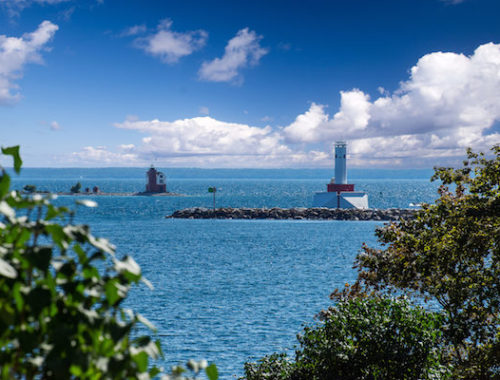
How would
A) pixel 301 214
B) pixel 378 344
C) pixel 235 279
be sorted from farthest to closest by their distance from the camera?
pixel 301 214 < pixel 235 279 < pixel 378 344

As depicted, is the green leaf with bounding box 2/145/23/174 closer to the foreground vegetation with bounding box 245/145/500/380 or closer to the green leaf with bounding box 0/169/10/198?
the green leaf with bounding box 0/169/10/198

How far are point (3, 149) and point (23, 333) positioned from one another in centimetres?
90

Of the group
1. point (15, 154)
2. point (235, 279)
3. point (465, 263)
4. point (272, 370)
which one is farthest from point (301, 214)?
point (15, 154)

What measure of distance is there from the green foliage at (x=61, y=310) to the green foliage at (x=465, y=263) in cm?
988

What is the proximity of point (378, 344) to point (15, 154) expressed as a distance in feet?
34.5

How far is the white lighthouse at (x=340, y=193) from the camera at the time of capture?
11578 cm

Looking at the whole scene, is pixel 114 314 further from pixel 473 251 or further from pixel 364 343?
pixel 473 251

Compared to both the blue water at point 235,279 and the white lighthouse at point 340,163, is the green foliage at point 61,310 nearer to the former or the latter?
the blue water at point 235,279

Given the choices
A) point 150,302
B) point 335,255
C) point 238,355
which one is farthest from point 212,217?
point 238,355

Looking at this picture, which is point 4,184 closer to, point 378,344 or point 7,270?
point 7,270

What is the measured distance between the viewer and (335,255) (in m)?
61.5

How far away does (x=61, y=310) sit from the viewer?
2.21 m

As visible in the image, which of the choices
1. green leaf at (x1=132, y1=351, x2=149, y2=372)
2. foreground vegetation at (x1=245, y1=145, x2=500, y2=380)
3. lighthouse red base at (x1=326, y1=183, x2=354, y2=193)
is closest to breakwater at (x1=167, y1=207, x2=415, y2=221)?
lighthouse red base at (x1=326, y1=183, x2=354, y2=193)

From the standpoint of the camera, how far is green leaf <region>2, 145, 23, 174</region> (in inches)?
94.0
